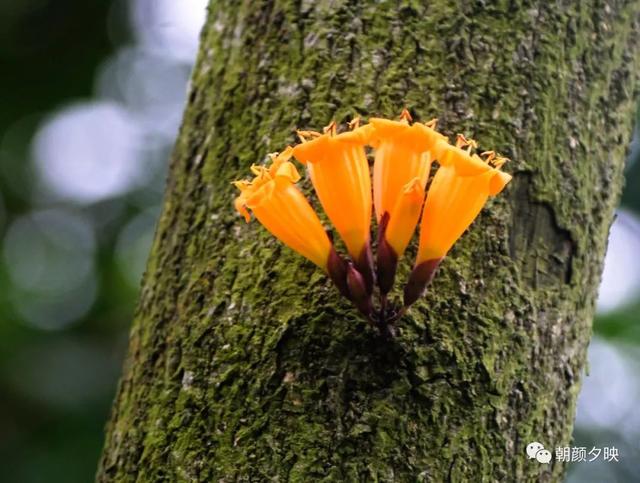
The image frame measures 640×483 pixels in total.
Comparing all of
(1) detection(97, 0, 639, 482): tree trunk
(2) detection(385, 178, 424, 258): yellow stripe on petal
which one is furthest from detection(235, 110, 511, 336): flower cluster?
(1) detection(97, 0, 639, 482): tree trunk

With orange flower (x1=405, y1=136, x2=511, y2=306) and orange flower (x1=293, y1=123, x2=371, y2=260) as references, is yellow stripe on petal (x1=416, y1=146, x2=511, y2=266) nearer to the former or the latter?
orange flower (x1=405, y1=136, x2=511, y2=306)

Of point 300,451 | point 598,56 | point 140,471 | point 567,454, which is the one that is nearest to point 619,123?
point 598,56

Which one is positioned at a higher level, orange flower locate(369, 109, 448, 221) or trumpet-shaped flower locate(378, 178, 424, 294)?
orange flower locate(369, 109, 448, 221)

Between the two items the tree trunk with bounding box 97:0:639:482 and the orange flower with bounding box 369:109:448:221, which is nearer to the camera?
the orange flower with bounding box 369:109:448:221


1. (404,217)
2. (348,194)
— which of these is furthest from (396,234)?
(348,194)

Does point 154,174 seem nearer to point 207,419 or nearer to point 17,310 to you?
point 17,310

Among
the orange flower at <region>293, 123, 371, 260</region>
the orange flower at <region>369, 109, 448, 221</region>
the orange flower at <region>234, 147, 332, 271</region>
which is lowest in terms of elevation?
the orange flower at <region>234, 147, 332, 271</region>
